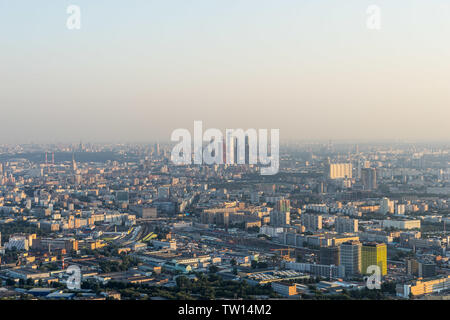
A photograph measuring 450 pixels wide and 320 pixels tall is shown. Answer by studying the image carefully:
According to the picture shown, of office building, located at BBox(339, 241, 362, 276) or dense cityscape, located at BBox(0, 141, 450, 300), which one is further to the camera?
office building, located at BBox(339, 241, 362, 276)

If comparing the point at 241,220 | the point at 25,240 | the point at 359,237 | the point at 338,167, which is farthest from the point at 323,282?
the point at 338,167

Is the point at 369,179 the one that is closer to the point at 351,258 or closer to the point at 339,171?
the point at 339,171

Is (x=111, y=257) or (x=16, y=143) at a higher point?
(x=16, y=143)

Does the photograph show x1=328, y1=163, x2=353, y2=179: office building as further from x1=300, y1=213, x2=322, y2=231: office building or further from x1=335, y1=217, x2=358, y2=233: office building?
x1=335, y1=217, x2=358, y2=233: office building

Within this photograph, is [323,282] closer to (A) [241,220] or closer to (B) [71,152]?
(A) [241,220]

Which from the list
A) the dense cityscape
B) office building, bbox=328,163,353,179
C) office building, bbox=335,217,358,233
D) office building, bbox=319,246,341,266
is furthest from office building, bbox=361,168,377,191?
office building, bbox=319,246,341,266

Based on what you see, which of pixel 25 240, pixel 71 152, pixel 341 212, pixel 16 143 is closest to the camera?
pixel 25 240

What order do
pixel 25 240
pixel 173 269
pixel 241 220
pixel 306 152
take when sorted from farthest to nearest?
pixel 306 152 < pixel 241 220 < pixel 25 240 < pixel 173 269

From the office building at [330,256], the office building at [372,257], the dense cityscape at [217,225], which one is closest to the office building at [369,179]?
the dense cityscape at [217,225]

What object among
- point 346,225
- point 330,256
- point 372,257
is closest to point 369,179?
point 346,225
